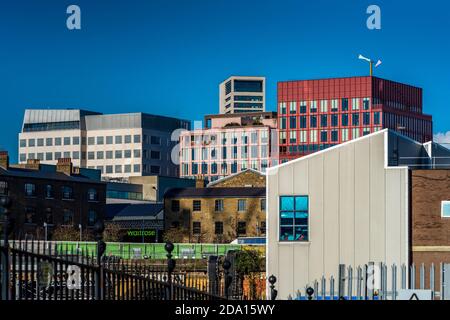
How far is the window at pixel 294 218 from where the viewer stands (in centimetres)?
5450

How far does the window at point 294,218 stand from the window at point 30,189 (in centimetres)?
6740

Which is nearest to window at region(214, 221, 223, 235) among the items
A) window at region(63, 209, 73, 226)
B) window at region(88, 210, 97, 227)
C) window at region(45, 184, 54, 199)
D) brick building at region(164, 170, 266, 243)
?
brick building at region(164, 170, 266, 243)

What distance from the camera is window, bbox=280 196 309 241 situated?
54.5 m

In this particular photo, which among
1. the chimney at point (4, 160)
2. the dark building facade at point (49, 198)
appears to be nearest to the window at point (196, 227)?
the dark building facade at point (49, 198)

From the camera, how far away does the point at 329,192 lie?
5422cm

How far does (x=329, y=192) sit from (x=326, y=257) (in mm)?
3511

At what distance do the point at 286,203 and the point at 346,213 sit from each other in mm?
3382

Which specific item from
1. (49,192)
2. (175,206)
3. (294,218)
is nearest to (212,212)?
(175,206)

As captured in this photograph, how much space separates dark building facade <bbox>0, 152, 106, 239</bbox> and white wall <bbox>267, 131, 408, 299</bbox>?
59864 mm

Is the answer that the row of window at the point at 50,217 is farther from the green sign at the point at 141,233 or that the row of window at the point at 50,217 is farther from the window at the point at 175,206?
the window at the point at 175,206

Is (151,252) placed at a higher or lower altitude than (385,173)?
lower

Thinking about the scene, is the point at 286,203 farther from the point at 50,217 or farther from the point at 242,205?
the point at 242,205
